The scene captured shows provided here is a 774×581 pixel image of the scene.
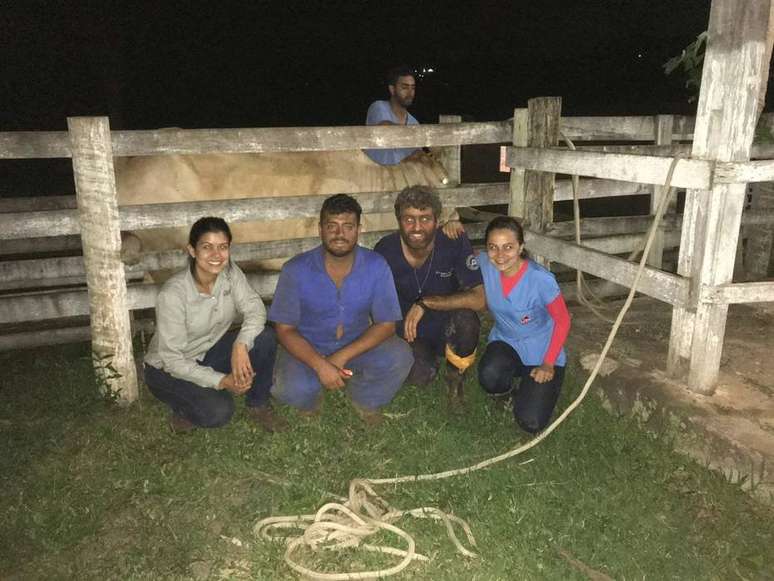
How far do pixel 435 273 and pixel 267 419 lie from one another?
4.69 feet

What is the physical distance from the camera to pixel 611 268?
4348 mm

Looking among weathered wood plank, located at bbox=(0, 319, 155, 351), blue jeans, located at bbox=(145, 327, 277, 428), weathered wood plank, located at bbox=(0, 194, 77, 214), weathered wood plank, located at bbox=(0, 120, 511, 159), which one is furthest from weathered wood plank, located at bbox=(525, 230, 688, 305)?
weathered wood plank, located at bbox=(0, 194, 77, 214)

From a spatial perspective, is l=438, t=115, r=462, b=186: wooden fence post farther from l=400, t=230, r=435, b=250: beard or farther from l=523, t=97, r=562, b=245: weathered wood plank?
l=400, t=230, r=435, b=250: beard

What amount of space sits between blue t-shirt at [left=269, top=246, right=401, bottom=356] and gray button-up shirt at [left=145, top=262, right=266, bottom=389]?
0.19 metres

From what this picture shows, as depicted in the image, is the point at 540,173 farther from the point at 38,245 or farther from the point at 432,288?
the point at 38,245

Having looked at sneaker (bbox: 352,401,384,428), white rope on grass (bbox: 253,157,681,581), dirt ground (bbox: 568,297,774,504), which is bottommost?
white rope on grass (bbox: 253,157,681,581)

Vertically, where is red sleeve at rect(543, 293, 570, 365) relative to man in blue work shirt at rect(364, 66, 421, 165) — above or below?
below

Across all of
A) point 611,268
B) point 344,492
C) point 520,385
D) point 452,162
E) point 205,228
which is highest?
point 452,162

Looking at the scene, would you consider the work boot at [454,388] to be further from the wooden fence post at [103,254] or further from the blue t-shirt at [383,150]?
the blue t-shirt at [383,150]

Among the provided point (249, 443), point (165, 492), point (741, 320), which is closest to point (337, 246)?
point (249, 443)

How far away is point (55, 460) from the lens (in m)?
3.83

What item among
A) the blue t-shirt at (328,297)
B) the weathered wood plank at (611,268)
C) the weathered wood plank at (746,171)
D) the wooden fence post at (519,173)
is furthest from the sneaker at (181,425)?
the weathered wood plank at (746,171)

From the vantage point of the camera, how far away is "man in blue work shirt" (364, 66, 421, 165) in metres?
6.46

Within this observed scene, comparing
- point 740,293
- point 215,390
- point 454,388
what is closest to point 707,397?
point 740,293
